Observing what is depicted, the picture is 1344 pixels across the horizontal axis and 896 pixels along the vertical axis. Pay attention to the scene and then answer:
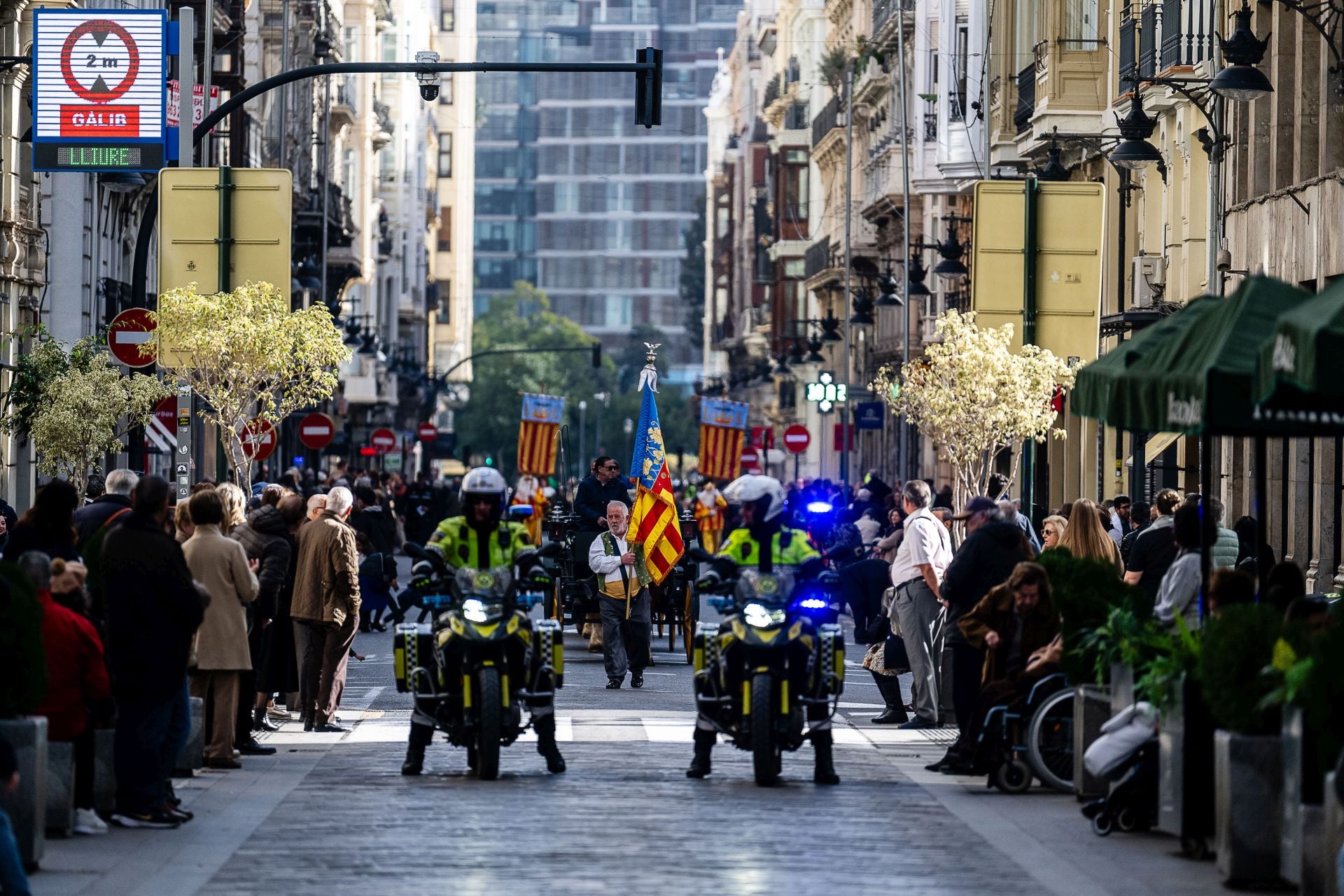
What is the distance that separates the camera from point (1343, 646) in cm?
1038

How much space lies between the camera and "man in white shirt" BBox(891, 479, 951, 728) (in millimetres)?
19750

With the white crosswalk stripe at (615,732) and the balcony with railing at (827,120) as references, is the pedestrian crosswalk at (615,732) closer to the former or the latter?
the white crosswalk stripe at (615,732)

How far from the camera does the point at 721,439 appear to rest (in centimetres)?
5475

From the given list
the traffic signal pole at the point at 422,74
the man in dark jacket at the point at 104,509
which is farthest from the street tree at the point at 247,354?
the man in dark jacket at the point at 104,509

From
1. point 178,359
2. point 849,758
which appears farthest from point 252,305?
point 849,758

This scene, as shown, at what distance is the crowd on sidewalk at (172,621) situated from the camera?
12477 millimetres

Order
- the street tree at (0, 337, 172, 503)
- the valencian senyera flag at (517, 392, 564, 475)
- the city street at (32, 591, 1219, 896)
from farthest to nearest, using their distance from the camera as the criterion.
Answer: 1. the valencian senyera flag at (517, 392, 564, 475)
2. the street tree at (0, 337, 172, 503)
3. the city street at (32, 591, 1219, 896)

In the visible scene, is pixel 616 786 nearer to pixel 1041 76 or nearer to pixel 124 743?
pixel 124 743

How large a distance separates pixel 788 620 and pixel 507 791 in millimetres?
1839

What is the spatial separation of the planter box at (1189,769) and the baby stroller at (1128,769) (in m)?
0.38

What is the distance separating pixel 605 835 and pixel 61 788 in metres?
2.56

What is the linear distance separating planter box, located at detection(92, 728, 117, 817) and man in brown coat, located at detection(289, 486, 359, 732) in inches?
188

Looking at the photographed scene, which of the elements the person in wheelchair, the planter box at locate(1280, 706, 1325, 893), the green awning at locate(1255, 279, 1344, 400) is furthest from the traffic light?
the planter box at locate(1280, 706, 1325, 893)

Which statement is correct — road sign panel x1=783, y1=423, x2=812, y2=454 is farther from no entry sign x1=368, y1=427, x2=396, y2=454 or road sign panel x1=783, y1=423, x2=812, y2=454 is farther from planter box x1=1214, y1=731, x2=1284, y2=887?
planter box x1=1214, y1=731, x2=1284, y2=887
